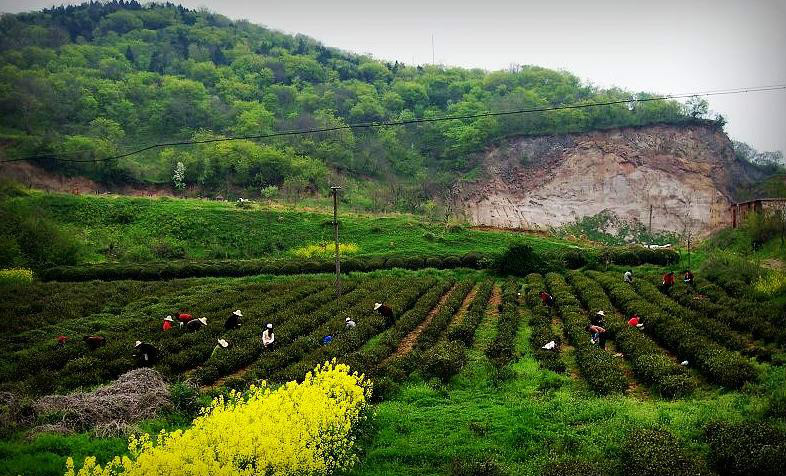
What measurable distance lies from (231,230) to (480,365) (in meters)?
38.1

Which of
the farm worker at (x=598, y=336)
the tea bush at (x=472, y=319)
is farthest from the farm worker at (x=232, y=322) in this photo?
the farm worker at (x=598, y=336)

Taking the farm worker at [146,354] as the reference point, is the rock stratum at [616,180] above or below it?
above

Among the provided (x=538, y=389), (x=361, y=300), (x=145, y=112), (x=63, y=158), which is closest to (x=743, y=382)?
(x=538, y=389)

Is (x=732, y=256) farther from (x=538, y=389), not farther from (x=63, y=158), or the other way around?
(x=63, y=158)

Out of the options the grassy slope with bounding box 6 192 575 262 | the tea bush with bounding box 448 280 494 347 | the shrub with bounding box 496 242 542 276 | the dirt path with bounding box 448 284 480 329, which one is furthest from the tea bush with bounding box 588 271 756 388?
Answer: the grassy slope with bounding box 6 192 575 262

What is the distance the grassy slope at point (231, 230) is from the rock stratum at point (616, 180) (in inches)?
901

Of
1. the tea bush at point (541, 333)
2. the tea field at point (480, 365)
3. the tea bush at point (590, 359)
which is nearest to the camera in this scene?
the tea field at point (480, 365)

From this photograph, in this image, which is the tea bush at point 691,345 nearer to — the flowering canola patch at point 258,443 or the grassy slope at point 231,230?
the flowering canola patch at point 258,443

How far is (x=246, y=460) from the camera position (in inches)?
375

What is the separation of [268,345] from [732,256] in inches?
1037

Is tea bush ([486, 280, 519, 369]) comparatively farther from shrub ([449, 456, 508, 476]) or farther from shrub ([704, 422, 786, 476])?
shrub ([704, 422, 786, 476])

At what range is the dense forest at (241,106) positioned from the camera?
2901 inches

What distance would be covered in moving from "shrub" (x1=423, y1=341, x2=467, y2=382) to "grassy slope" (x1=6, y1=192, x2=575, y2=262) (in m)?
28.3

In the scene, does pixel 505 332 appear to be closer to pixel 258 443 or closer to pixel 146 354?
pixel 146 354
